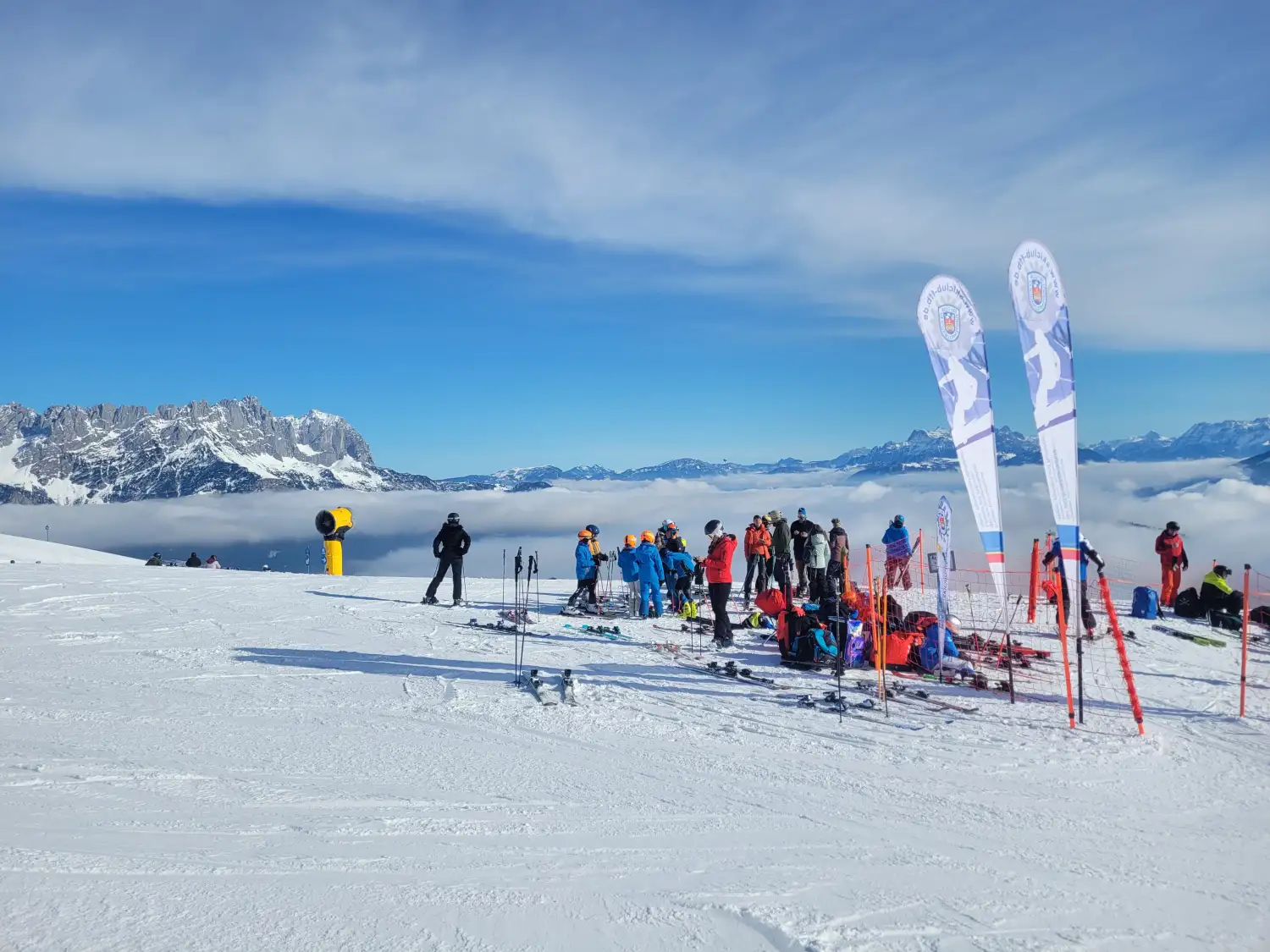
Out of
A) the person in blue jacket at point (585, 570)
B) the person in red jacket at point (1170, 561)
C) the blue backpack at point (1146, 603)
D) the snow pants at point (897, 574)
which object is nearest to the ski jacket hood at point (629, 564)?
the person in blue jacket at point (585, 570)

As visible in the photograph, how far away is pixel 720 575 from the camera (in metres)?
12.0

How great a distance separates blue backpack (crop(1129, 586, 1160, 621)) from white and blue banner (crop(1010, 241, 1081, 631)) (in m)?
9.20

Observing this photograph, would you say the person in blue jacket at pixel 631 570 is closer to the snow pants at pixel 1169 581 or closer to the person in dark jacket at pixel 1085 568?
the person in dark jacket at pixel 1085 568

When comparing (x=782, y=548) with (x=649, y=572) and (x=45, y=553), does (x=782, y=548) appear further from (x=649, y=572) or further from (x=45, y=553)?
(x=45, y=553)

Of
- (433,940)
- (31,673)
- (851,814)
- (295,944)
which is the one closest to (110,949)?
(295,944)

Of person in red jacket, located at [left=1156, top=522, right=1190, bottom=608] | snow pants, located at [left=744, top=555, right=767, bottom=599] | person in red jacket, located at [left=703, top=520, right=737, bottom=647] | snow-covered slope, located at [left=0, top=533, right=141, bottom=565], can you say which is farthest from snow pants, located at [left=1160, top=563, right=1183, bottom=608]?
snow-covered slope, located at [left=0, top=533, right=141, bottom=565]

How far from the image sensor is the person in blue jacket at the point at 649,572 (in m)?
14.7

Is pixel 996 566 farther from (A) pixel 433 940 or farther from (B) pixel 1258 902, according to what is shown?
(A) pixel 433 940

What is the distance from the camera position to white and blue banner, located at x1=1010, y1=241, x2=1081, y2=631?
817cm

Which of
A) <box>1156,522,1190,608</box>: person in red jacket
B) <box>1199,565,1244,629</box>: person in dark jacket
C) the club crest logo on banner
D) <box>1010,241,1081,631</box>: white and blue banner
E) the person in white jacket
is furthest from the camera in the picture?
<box>1156,522,1190,608</box>: person in red jacket

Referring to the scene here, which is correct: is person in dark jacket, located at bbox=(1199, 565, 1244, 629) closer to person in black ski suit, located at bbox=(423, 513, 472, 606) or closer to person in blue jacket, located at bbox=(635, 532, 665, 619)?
person in blue jacket, located at bbox=(635, 532, 665, 619)

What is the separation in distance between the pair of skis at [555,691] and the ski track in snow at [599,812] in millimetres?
132

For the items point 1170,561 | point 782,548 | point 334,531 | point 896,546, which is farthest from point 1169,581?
point 334,531

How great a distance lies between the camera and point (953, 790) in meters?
6.24
